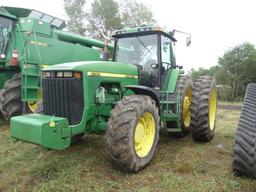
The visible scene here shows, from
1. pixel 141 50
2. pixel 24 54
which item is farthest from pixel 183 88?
pixel 24 54

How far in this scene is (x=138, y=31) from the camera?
222 inches

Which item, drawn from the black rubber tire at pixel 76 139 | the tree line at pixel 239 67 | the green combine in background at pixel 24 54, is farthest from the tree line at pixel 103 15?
the black rubber tire at pixel 76 139

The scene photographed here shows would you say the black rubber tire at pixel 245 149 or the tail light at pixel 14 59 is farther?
the tail light at pixel 14 59

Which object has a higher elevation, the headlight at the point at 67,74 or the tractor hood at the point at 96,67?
the tractor hood at the point at 96,67

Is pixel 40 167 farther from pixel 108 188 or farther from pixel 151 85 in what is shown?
pixel 151 85

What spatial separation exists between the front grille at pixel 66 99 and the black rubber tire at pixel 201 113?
7.81 ft

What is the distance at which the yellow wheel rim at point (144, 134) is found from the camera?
442 centimetres

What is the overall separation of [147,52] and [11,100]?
3.88 m

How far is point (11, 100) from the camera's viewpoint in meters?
7.33

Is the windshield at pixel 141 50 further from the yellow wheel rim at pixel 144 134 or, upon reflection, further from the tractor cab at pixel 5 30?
the tractor cab at pixel 5 30

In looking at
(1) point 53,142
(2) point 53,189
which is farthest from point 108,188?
(1) point 53,142

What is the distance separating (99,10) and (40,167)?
27564 millimetres

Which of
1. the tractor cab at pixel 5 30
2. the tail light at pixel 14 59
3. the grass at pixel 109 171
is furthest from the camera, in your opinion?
the tractor cab at pixel 5 30

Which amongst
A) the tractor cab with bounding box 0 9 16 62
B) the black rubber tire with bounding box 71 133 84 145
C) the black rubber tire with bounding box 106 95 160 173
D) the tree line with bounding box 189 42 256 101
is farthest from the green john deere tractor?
the tree line with bounding box 189 42 256 101
